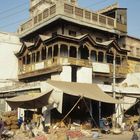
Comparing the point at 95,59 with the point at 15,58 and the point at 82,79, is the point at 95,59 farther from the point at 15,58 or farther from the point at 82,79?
the point at 15,58

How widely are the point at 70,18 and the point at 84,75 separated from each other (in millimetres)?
5170

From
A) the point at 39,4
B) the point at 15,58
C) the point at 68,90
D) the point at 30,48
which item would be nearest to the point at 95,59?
the point at 30,48

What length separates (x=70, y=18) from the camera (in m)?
27.8

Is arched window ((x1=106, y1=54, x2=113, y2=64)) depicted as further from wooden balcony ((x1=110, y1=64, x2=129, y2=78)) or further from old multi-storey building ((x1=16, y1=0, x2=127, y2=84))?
wooden balcony ((x1=110, y1=64, x2=129, y2=78))

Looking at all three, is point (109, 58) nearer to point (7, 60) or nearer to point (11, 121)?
point (7, 60)

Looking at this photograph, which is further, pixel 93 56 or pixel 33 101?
pixel 93 56

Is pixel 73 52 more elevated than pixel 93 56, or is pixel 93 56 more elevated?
pixel 73 52

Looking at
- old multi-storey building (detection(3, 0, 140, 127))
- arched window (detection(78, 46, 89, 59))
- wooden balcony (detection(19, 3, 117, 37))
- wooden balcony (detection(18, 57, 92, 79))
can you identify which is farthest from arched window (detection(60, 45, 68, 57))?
wooden balcony (detection(19, 3, 117, 37))

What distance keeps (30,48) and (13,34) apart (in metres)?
4.10

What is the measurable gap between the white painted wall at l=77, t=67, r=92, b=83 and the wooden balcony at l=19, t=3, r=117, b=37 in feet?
14.8

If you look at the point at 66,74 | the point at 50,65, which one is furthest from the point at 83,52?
the point at 66,74

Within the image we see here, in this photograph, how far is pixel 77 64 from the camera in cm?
2694

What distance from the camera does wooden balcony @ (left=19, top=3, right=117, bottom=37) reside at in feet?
90.2

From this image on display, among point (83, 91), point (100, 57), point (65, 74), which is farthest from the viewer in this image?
point (100, 57)
